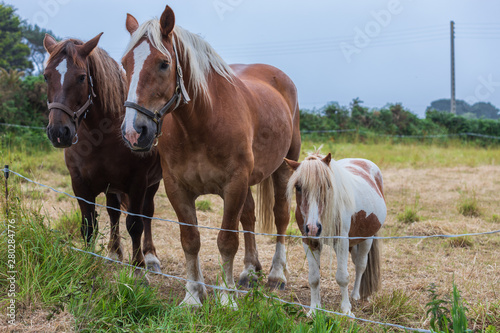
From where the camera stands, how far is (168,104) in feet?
9.17

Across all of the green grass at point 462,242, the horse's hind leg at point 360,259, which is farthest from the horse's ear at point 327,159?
the green grass at point 462,242

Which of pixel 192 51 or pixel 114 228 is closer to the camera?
pixel 192 51

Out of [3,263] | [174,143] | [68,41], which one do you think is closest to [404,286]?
[174,143]

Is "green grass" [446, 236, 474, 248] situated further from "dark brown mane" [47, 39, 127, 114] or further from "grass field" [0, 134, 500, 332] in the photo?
"dark brown mane" [47, 39, 127, 114]

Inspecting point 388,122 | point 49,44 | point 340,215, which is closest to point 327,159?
point 340,215

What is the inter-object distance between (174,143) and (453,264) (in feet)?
9.82

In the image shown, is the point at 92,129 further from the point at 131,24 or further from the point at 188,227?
the point at 188,227

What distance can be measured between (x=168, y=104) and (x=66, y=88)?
1016 mm

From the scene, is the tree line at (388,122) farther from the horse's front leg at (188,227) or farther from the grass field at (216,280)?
the horse's front leg at (188,227)

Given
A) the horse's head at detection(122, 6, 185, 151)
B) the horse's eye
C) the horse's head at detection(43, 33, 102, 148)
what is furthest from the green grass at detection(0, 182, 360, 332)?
the horse's eye

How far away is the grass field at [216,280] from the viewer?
2719mm

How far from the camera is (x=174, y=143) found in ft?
10.6

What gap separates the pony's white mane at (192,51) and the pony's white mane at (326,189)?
88 centimetres

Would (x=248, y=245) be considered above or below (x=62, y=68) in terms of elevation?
below
